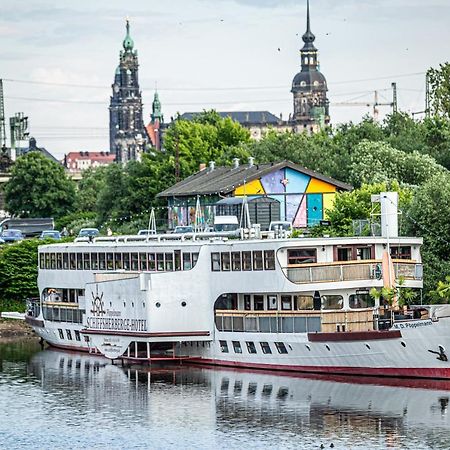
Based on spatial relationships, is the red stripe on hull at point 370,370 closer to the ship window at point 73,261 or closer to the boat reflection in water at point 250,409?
the boat reflection in water at point 250,409

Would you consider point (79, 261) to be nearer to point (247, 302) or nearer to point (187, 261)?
point (187, 261)

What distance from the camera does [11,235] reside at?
13488 centimetres

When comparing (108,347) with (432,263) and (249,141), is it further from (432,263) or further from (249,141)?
(249,141)

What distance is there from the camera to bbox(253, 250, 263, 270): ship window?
2692 inches

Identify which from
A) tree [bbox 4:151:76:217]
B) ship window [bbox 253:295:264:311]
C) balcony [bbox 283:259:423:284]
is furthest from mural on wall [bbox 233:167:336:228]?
tree [bbox 4:151:76:217]

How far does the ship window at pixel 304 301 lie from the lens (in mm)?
68188

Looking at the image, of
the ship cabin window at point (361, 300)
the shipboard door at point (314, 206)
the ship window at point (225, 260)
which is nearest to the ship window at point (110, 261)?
the ship window at point (225, 260)

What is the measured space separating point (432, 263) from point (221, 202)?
3037cm

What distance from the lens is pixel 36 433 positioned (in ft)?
188

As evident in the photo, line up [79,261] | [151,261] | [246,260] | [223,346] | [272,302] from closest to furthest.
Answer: [246,260] → [272,302] → [223,346] → [151,261] → [79,261]

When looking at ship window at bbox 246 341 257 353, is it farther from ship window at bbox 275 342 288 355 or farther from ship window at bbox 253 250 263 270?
ship window at bbox 253 250 263 270

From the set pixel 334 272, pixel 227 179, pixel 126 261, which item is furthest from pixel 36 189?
pixel 334 272

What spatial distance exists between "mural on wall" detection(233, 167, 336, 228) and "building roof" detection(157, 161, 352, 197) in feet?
1.47

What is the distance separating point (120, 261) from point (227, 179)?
3339cm
